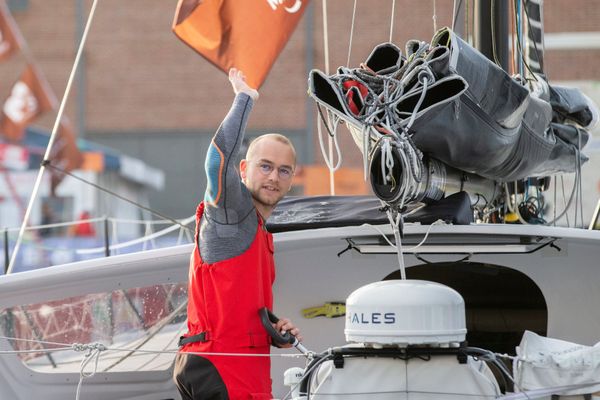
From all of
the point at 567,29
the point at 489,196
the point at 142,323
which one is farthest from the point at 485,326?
the point at 567,29

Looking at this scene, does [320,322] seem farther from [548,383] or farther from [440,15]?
[440,15]

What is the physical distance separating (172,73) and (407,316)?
25.5m

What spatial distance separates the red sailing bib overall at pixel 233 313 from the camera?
3219mm

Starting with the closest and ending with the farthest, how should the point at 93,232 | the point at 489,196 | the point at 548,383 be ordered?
the point at 548,383 < the point at 489,196 < the point at 93,232

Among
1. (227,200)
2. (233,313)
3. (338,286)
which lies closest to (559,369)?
(233,313)

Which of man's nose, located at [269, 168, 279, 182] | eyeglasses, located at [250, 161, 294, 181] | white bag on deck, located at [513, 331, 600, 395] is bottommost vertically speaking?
white bag on deck, located at [513, 331, 600, 395]

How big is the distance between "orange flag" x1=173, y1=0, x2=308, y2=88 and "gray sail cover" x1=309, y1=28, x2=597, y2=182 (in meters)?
2.16

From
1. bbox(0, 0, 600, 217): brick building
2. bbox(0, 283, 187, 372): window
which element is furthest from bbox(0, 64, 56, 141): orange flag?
bbox(0, 283, 187, 372): window

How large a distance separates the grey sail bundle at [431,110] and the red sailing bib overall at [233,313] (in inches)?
17.7

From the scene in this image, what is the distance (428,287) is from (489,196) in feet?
5.28

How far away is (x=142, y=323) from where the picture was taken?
178 inches

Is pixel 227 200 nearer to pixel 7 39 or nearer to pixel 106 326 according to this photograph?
pixel 106 326

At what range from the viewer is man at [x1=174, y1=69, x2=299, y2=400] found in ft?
10.4

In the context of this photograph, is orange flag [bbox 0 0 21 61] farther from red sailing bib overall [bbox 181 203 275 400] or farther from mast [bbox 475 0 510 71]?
red sailing bib overall [bbox 181 203 275 400]
